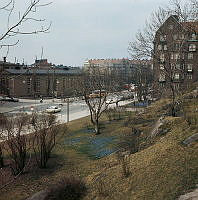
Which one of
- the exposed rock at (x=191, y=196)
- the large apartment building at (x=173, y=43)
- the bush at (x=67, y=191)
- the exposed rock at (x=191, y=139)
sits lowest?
the bush at (x=67, y=191)

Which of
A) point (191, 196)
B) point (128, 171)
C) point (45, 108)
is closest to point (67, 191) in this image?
point (128, 171)

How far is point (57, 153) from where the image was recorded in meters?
17.1

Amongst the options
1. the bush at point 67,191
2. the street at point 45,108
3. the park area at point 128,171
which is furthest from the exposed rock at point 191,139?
the street at point 45,108

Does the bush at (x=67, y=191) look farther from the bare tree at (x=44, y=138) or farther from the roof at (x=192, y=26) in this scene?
the roof at (x=192, y=26)

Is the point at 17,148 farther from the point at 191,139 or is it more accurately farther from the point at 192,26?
the point at 192,26

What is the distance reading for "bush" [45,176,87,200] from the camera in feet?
29.8

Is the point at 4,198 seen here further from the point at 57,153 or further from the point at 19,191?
the point at 57,153

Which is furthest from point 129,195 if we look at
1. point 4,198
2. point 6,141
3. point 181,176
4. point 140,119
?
point 140,119

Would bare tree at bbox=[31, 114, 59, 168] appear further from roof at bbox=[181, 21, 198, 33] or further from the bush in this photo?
roof at bbox=[181, 21, 198, 33]

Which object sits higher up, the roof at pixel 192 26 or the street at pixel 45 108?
the roof at pixel 192 26

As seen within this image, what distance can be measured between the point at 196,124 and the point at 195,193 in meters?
4.79

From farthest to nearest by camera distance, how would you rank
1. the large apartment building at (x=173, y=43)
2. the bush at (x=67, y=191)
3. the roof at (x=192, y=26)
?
the large apartment building at (x=173, y=43) → the roof at (x=192, y=26) → the bush at (x=67, y=191)

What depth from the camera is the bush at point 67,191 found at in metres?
9.09

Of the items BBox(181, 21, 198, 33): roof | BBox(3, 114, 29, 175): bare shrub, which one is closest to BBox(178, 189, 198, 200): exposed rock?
BBox(3, 114, 29, 175): bare shrub
